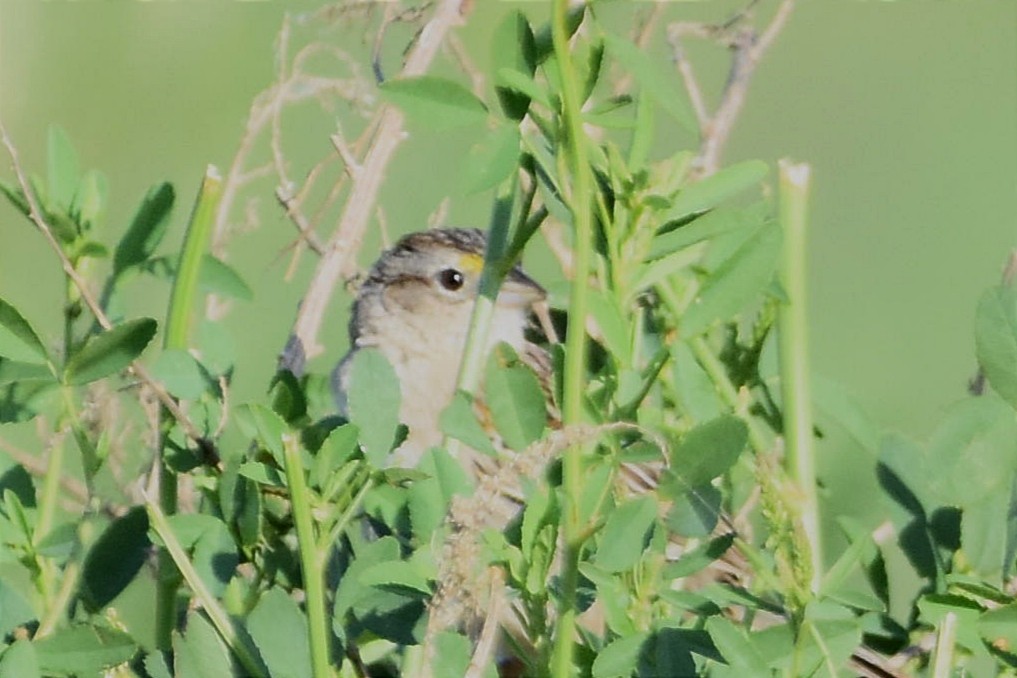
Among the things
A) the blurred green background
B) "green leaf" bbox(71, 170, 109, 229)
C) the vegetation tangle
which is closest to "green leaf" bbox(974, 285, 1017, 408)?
the vegetation tangle

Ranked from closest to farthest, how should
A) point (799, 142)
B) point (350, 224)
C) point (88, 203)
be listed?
point (88, 203)
point (350, 224)
point (799, 142)

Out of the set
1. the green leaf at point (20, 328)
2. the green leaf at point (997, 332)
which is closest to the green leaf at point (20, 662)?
the green leaf at point (20, 328)

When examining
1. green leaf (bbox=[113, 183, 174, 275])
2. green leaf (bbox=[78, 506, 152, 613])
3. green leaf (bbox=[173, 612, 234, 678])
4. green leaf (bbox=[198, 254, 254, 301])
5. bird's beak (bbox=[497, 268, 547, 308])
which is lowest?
green leaf (bbox=[173, 612, 234, 678])

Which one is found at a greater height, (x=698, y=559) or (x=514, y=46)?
(x=514, y=46)

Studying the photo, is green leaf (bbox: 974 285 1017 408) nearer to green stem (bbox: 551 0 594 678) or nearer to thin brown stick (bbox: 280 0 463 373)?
green stem (bbox: 551 0 594 678)

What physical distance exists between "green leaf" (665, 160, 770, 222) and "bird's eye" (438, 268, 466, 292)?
6.39ft

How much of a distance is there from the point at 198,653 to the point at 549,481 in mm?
255

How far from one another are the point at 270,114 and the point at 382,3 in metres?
0.19

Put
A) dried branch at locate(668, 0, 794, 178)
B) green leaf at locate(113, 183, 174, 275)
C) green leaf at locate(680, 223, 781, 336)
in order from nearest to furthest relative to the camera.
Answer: green leaf at locate(680, 223, 781, 336) < green leaf at locate(113, 183, 174, 275) < dried branch at locate(668, 0, 794, 178)

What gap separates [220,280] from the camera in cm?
154

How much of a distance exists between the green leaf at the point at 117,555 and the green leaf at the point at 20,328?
138 mm

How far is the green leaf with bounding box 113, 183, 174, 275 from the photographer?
148 centimetres

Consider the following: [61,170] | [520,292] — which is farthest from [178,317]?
[520,292]

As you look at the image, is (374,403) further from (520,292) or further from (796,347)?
(520,292)
